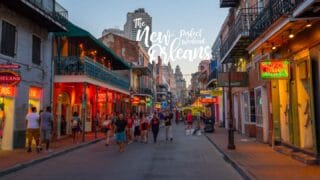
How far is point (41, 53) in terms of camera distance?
20.6 metres

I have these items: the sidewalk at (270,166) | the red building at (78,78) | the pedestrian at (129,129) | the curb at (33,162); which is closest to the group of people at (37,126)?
the curb at (33,162)

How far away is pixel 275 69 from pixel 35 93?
11.6m

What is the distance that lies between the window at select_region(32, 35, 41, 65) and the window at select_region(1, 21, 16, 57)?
2.10 metres

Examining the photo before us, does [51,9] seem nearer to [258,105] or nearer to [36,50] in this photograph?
[36,50]

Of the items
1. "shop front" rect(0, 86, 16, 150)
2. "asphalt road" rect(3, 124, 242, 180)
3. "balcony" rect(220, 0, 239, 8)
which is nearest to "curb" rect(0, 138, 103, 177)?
"asphalt road" rect(3, 124, 242, 180)

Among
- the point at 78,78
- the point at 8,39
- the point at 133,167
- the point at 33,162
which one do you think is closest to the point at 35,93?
the point at 78,78

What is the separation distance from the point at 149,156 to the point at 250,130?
33.7ft

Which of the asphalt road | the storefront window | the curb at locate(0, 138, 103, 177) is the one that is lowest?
the asphalt road

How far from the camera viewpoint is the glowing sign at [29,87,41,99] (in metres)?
19.6

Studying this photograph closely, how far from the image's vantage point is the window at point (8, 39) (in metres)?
16.6

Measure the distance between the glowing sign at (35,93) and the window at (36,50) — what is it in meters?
1.26

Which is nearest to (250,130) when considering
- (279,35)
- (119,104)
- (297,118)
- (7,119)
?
(297,118)

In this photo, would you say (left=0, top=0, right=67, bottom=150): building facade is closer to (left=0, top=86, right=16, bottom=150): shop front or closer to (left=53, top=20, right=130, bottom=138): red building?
(left=0, top=86, right=16, bottom=150): shop front

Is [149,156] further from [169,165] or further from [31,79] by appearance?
[31,79]
